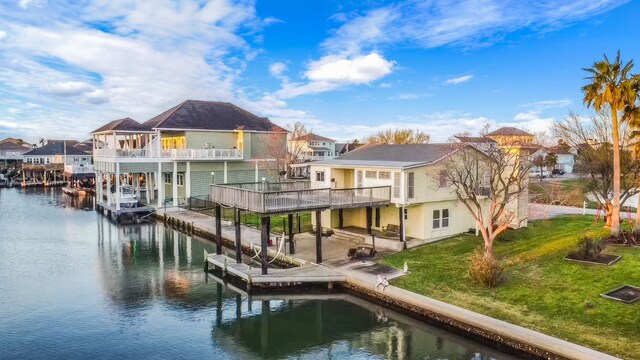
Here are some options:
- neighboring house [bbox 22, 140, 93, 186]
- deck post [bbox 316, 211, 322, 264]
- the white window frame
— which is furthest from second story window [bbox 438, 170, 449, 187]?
neighboring house [bbox 22, 140, 93, 186]

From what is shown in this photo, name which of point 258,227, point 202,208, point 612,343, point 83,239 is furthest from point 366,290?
point 202,208

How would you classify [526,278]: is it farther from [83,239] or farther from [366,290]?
[83,239]

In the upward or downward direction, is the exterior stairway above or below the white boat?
below

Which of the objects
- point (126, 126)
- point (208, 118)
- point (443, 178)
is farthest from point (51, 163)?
point (443, 178)

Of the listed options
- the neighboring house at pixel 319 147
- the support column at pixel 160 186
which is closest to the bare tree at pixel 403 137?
the neighboring house at pixel 319 147

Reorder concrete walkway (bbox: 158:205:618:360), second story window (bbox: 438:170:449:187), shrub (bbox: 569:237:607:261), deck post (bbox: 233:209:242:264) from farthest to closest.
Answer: second story window (bbox: 438:170:449:187) < deck post (bbox: 233:209:242:264) < shrub (bbox: 569:237:607:261) < concrete walkway (bbox: 158:205:618:360)

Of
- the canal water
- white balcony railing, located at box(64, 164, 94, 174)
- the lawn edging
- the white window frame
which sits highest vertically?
white balcony railing, located at box(64, 164, 94, 174)

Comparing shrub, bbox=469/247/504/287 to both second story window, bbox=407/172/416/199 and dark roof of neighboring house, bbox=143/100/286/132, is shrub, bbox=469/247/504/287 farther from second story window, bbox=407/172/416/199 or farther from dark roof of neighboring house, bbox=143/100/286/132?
dark roof of neighboring house, bbox=143/100/286/132
